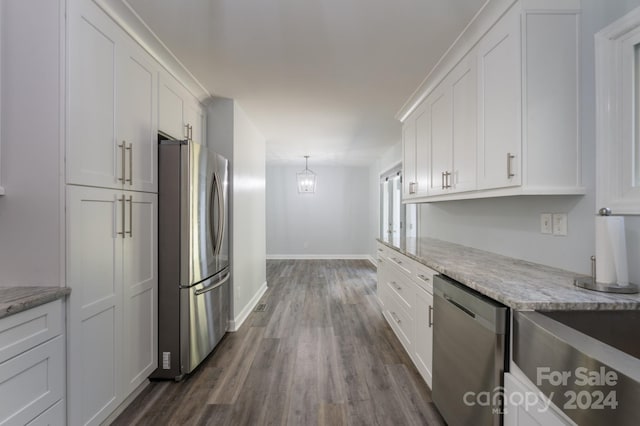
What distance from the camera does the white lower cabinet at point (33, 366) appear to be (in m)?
1.13

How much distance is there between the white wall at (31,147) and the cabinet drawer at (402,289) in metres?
2.30

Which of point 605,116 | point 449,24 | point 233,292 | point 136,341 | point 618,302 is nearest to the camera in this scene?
point 618,302

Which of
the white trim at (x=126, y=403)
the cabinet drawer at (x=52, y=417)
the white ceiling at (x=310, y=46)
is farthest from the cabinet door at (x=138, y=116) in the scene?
the white trim at (x=126, y=403)

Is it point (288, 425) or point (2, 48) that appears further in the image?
point (288, 425)

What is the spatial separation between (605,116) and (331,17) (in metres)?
1.53

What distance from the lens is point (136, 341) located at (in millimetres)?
1950

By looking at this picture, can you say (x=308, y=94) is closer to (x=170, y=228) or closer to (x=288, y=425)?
(x=170, y=228)

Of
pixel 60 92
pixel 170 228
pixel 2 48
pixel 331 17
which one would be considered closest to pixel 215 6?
pixel 331 17

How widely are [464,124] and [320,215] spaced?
592 cm

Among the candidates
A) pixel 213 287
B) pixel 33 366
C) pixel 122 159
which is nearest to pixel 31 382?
pixel 33 366

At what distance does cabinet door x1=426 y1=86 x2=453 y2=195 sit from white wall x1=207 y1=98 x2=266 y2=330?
6.67ft

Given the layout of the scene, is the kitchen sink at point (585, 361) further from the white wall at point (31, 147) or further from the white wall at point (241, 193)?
the white wall at point (241, 193)

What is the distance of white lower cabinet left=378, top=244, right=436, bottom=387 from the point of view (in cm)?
199

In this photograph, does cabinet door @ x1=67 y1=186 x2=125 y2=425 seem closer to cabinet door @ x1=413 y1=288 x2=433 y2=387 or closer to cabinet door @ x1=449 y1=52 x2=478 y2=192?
cabinet door @ x1=413 y1=288 x2=433 y2=387
